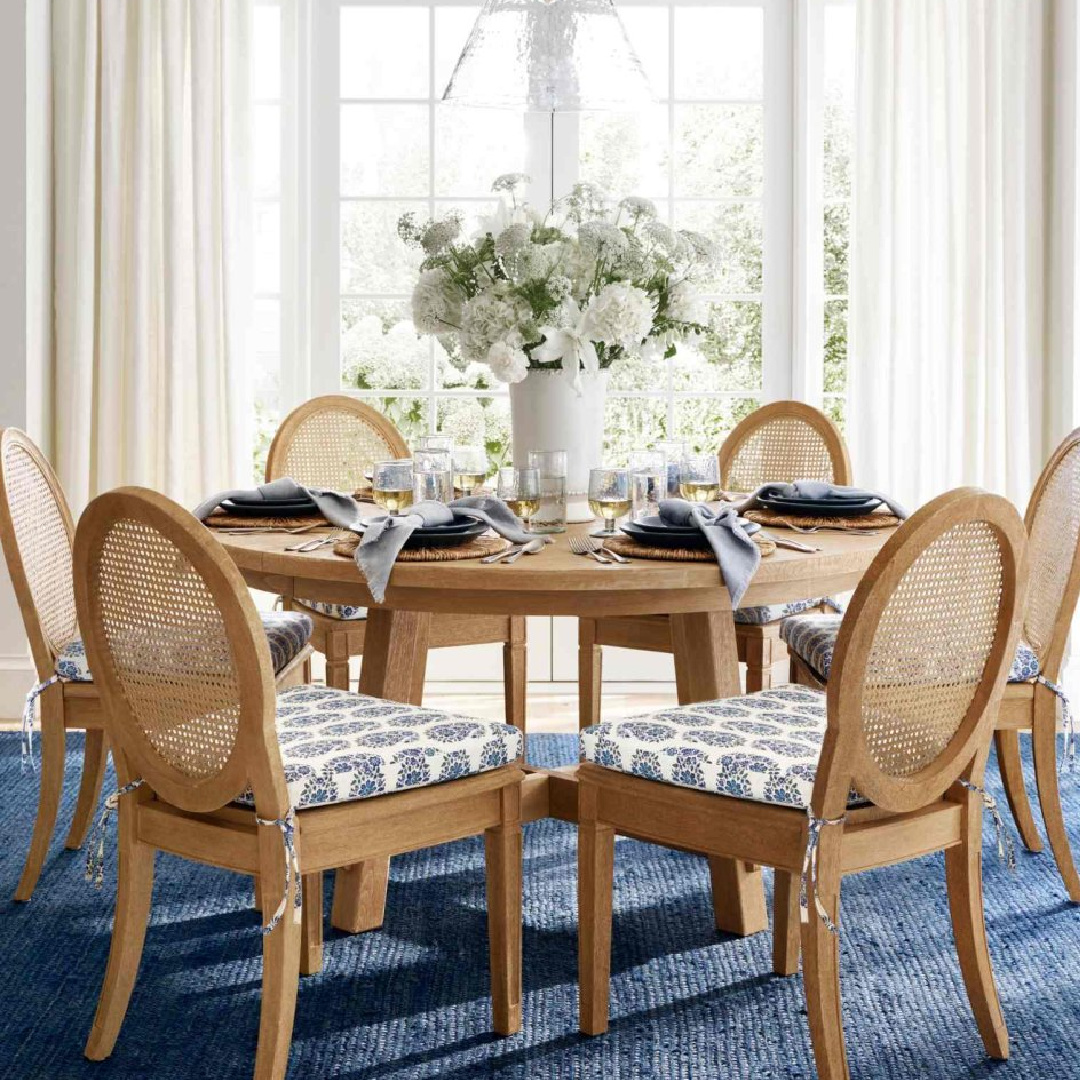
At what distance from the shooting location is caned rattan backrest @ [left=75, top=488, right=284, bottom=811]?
201 centimetres

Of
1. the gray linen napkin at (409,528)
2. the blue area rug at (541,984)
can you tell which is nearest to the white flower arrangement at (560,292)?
the gray linen napkin at (409,528)

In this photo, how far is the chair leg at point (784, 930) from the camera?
2.62 metres

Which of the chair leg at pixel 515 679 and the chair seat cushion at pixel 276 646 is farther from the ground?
the chair seat cushion at pixel 276 646

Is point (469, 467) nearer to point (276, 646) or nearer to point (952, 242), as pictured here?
point (276, 646)

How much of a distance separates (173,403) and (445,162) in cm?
117

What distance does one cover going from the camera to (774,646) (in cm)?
342

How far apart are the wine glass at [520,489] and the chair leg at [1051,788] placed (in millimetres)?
1118

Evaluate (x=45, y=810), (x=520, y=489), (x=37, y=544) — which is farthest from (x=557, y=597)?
(x=45, y=810)

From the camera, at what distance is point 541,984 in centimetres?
264

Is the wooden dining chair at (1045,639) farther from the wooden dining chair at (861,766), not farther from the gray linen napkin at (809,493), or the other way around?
the wooden dining chair at (861,766)

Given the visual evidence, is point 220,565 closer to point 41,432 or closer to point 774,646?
point 774,646

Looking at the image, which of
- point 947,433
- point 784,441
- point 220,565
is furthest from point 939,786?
point 947,433

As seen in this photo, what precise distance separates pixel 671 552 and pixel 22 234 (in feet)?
8.93

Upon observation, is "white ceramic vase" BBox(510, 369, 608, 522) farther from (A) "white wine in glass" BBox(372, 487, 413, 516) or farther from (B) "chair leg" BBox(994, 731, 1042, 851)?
(B) "chair leg" BBox(994, 731, 1042, 851)
